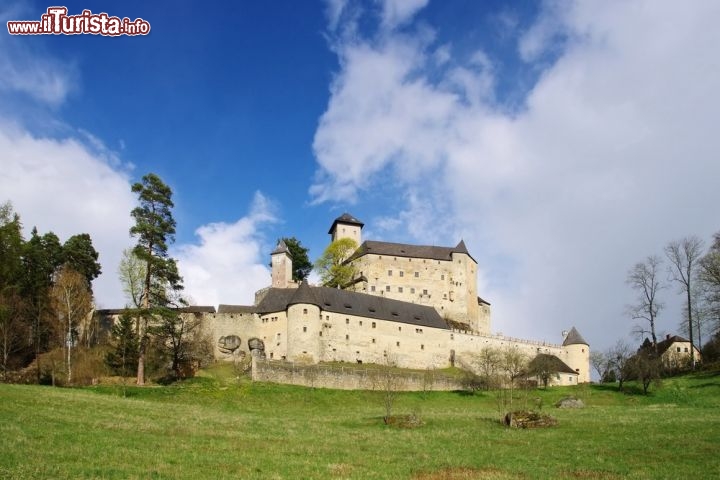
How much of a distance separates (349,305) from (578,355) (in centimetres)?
3024

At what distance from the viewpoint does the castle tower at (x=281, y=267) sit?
83.1m

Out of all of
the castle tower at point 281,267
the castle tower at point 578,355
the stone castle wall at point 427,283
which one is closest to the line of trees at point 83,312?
the castle tower at point 281,267

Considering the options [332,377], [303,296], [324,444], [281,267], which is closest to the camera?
[324,444]

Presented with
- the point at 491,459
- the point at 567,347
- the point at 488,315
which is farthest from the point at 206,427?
the point at 488,315

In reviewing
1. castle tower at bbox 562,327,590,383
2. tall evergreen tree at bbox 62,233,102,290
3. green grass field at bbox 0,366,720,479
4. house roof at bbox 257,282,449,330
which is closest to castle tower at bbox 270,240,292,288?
house roof at bbox 257,282,449,330

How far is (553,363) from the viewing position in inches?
2766

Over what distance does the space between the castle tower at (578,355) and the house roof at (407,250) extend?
19.0 m

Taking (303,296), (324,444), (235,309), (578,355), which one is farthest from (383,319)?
(324,444)

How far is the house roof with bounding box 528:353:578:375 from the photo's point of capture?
2657 inches

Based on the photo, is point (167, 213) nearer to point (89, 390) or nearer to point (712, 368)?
point (89, 390)

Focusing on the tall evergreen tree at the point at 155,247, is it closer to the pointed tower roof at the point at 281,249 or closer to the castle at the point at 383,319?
the castle at the point at 383,319

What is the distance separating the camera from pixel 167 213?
51750 millimetres

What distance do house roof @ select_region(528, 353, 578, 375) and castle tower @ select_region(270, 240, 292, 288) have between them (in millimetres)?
31884

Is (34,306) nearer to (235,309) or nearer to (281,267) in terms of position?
(235,309)
